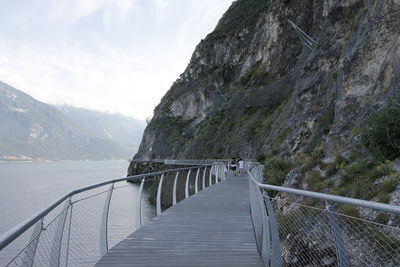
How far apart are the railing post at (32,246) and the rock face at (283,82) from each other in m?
9.75

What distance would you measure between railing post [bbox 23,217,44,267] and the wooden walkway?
203 centimetres

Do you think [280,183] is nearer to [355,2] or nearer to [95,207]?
[95,207]

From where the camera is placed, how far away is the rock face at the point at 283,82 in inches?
506

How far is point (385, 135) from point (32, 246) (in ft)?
28.2

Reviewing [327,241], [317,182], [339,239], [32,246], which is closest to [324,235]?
[327,241]

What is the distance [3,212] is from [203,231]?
39.5 meters

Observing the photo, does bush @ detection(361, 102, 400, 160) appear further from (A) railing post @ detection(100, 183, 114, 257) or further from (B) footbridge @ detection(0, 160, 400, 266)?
(A) railing post @ detection(100, 183, 114, 257)

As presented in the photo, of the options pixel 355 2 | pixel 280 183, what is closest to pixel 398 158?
pixel 280 183

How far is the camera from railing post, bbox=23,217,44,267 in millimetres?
2583

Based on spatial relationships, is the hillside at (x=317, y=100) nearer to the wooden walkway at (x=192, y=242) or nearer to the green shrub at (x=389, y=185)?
the green shrub at (x=389, y=185)

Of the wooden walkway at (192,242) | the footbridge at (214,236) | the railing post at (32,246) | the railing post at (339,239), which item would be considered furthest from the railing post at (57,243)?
the railing post at (339,239)

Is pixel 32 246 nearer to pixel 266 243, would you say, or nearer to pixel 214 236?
pixel 266 243

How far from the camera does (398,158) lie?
8273 mm

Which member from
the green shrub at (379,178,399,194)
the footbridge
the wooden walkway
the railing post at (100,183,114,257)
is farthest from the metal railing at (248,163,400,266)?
the railing post at (100,183,114,257)
